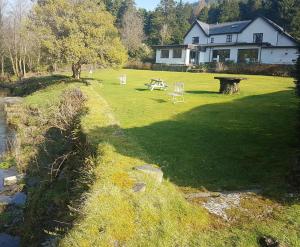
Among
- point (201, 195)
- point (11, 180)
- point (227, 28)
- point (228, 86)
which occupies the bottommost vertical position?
point (11, 180)

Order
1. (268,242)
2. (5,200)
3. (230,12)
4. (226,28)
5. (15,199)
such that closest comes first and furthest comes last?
(268,242) → (5,200) → (15,199) → (226,28) → (230,12)

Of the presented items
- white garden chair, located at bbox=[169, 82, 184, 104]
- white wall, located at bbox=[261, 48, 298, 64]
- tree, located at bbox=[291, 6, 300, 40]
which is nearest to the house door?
white wall, located at bbox=[261, 48, 298, 64]

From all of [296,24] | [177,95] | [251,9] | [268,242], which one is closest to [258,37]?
[296,24]

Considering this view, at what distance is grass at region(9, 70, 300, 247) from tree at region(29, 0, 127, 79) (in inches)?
506

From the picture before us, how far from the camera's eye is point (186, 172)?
8969 millimetres

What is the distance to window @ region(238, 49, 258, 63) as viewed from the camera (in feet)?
173

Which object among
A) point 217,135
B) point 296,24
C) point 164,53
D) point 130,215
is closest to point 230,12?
point 296,24

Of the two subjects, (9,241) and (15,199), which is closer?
(9,241)

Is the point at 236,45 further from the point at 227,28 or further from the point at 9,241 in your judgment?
the point at 9,241

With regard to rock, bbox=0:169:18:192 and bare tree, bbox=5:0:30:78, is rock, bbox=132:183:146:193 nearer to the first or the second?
rock, bbox=0:169:18:192

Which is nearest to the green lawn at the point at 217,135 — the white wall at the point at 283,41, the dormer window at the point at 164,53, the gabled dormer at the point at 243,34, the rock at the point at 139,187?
the rock at the point at 139,187

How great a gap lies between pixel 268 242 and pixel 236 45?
52.7 meters

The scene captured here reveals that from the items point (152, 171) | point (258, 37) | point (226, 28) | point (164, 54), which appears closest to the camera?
point (152, 171)

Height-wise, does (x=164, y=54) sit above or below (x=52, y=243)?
above
